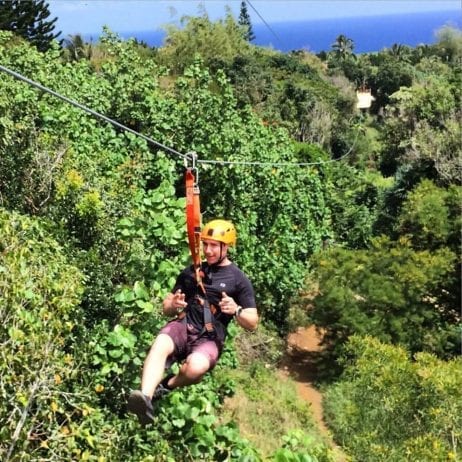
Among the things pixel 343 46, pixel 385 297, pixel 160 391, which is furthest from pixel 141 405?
pixel 343 46

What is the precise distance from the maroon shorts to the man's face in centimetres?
A: 49

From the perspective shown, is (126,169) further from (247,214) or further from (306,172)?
(306,172)

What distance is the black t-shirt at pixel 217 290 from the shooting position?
4352mm

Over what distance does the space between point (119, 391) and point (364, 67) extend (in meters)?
47.8

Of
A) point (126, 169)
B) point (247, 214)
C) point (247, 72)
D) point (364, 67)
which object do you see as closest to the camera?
point (126, 169)

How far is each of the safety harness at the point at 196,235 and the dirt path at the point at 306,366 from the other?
6701mm

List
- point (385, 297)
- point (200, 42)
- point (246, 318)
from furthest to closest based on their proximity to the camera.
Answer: point (200, 42) < point (385, 297) < point (246, 318)

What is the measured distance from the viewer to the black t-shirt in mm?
4352

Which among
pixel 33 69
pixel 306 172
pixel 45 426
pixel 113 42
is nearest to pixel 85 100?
pixel 33 69

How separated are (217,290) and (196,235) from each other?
0.45m

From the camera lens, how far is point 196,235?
4129mm

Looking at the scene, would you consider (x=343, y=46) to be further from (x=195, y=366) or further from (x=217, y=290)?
(x=195, y=366)


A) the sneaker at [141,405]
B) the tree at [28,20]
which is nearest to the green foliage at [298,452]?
the sneaker at [141,405]

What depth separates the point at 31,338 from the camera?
3496 millimetres
